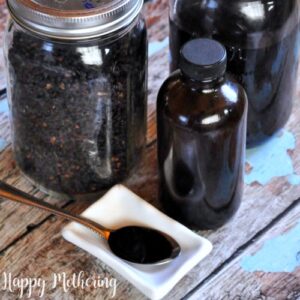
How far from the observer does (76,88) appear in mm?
745

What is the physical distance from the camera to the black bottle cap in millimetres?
691

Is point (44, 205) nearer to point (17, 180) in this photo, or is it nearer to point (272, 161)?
point (17, 180)

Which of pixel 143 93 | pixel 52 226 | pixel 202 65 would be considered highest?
pixel 202 65

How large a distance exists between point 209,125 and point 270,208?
0.19 meters

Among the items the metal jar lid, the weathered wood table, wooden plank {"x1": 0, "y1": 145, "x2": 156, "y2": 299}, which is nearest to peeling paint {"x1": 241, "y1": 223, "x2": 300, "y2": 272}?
the weathered wood table

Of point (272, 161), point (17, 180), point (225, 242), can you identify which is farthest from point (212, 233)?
point (17, 180)

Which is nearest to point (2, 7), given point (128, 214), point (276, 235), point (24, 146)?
point (24, 146)

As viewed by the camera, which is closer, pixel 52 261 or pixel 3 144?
pixel 52 261

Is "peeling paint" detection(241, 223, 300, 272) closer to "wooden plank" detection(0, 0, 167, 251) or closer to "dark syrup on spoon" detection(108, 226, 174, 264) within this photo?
"dark syrup on spoon" detection(108, 226, 174, 264)

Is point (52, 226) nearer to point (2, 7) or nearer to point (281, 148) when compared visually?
point (281, 148)

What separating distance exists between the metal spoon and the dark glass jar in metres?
0.21

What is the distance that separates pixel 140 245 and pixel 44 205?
12 centimetres

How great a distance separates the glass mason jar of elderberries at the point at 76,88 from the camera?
723 millimetres

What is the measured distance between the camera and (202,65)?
689 mm
